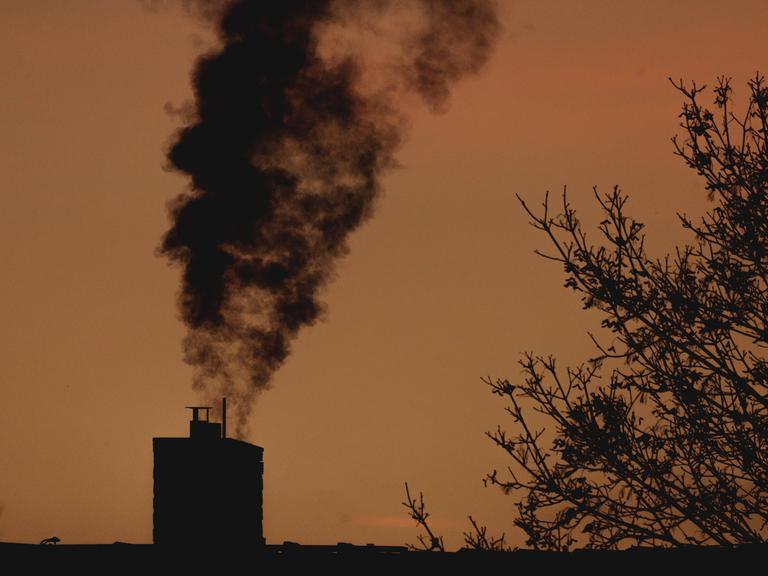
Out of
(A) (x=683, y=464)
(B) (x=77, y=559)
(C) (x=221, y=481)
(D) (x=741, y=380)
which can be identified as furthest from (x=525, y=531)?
(C) (x=221, y=481)

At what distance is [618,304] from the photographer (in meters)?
13.8

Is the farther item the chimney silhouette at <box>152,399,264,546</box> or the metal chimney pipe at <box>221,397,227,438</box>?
the metal chimney pipe at <box>221,397,227,438</box>

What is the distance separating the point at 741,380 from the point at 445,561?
11.1 feet

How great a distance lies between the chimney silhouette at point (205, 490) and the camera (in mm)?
21766

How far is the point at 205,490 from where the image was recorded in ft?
71.7

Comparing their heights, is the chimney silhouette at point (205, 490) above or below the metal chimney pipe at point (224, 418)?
below

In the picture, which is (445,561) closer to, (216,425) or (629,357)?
(629,357)

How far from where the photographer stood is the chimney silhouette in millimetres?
21766

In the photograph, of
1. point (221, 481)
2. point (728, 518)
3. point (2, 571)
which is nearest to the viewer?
point (728, 518)

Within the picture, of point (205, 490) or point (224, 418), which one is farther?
point (224, 418)

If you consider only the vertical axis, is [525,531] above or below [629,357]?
below

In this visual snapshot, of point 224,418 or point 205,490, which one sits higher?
point 224,418

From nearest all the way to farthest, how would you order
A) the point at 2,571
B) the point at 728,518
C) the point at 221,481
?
the point at 728,518, the point at 2,571, the point at 221,481

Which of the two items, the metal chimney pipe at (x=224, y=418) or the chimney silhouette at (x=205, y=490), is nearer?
the chimney silhouette at (x=205, y=490)
